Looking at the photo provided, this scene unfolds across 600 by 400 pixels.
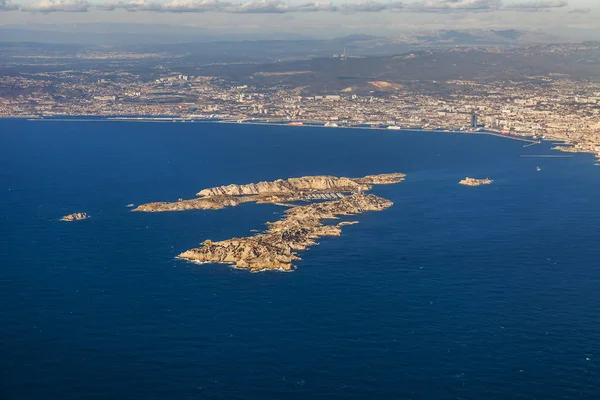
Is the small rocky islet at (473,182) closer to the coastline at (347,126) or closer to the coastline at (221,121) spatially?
the coastline at (347,126)

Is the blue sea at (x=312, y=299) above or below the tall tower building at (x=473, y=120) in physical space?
above

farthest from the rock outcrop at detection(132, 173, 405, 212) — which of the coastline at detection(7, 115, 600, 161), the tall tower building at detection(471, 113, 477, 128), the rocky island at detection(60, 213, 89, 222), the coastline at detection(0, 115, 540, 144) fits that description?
the tall tower building at detection(471, 113, 477, 128)

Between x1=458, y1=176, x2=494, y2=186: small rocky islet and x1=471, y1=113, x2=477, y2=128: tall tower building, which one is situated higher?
x1=458, y1=176, x2=494, y2=186: small rocky islet

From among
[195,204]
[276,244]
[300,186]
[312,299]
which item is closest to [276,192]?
[300,186]

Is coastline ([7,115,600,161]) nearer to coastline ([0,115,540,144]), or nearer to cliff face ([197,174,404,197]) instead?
coastline ([0,115,540,144])

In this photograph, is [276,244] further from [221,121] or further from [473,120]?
[221,121]

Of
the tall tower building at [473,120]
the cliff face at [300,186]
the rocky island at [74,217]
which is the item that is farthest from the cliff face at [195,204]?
the tall tower building at [473,120]
